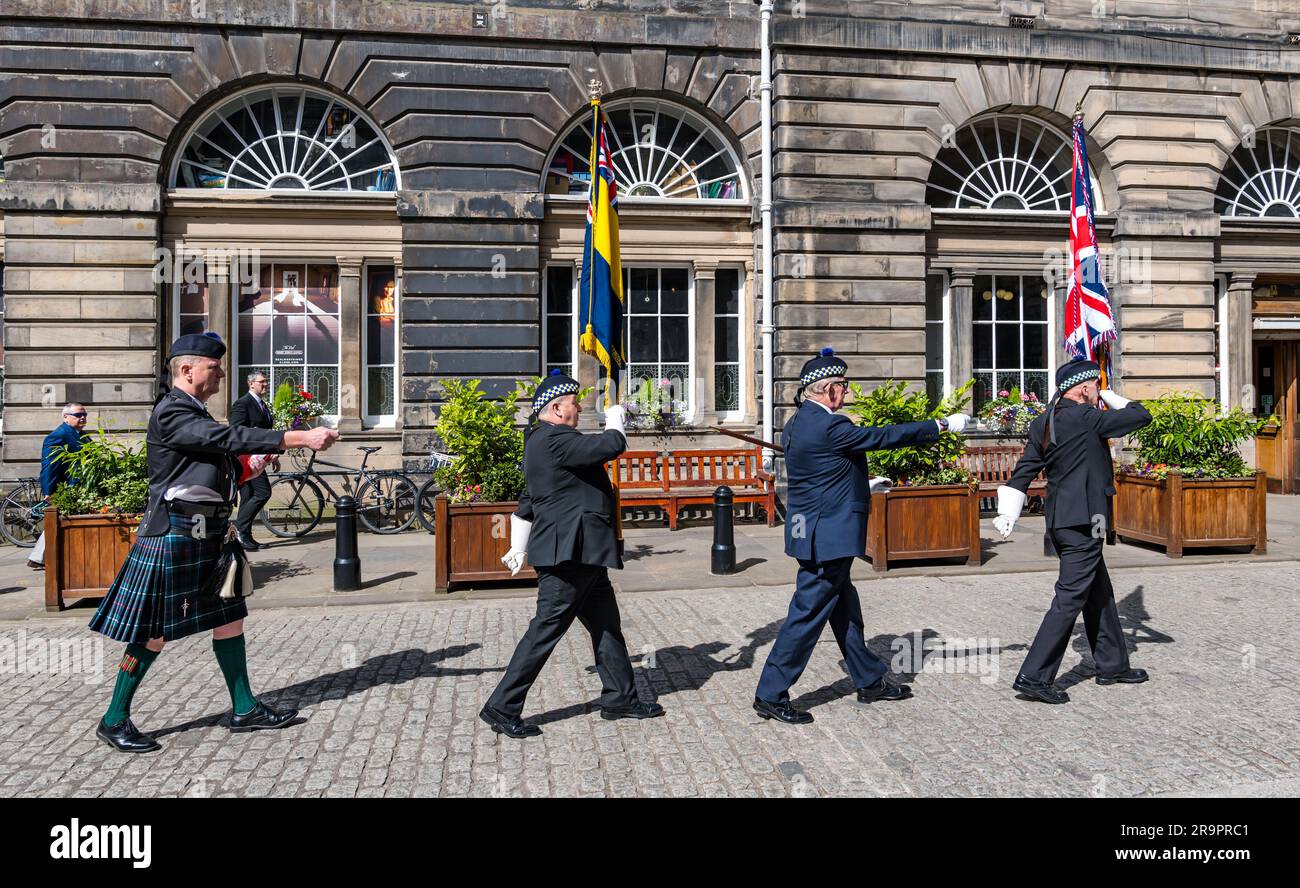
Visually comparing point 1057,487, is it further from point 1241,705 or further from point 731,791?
point 731,791

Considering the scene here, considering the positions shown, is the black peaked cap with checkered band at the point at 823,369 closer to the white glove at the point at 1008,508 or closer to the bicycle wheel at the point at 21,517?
the white glove at the point at 1008,508

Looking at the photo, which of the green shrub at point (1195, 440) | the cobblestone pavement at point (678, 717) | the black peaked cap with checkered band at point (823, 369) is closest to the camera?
the cobblestone pavement at point (678, 717)

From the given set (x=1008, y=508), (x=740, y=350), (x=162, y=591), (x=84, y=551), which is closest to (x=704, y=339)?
(x=740, y=350)

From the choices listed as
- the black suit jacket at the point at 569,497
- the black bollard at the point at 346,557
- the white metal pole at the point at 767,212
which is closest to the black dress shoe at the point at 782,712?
the black suit jacket at the point at 569,497

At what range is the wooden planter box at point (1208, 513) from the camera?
1036 cm

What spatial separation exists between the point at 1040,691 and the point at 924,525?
15.0ft

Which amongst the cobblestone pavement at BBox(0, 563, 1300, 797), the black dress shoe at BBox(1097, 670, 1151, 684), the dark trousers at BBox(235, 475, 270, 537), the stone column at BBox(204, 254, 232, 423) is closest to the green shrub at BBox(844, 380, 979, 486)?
the cobblestone pavement at BBox(0, 563, 1300, 797)

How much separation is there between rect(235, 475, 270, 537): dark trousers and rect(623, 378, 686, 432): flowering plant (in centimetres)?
533

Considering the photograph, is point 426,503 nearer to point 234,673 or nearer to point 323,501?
point 323,501

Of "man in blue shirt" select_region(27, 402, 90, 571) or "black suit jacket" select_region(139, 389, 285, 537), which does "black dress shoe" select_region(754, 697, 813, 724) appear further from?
"man in blue shirt" select_region(27, 402, 90, 571)

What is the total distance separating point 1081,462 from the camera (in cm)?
571

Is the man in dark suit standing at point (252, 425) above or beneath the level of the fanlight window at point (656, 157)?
beneath

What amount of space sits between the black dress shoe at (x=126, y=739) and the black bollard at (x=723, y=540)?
5.86 meters

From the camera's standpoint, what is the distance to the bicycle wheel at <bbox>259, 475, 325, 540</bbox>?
12.6 metres
